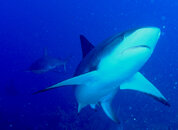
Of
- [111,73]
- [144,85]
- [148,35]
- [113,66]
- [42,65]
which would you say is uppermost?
[148,35]

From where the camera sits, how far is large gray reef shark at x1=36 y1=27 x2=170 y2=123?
2.94 metres

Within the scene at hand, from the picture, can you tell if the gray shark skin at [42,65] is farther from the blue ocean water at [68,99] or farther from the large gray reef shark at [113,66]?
the large gray reef shark at [113,66]

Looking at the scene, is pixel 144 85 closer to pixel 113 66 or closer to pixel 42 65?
pixel 113 66

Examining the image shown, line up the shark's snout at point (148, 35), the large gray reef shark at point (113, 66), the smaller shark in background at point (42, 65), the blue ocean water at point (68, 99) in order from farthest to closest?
the blue ocean water at point (68, 99), the smaller shark in background at point (42, 65), the large gray reef shark at point (113, 66), the shark's snout at point (148, 35)

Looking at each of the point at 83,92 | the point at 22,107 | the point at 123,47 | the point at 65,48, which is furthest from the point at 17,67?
the point at 123,47

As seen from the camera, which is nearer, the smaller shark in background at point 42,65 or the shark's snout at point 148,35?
the shark's snout at point 148,35

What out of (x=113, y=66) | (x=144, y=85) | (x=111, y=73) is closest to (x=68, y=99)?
(x=144, y=85)

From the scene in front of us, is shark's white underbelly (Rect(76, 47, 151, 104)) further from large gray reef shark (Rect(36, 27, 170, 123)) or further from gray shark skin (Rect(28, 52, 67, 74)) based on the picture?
gray shark skin (Rect(28, 52, 67, 74))

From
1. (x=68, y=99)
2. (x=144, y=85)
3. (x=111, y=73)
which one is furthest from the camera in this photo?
(x=68, y=99)

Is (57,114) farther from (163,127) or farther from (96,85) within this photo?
(96,85)

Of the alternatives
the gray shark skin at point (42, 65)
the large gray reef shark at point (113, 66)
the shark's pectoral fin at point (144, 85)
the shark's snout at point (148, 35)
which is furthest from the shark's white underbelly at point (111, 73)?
the gray shark skin at point (42, 65)

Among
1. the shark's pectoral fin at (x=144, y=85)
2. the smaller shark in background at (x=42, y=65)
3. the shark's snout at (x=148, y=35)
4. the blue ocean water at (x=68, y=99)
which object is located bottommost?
the blue ocean water at (x=68, y=99)

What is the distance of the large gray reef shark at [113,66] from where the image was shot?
2938 mm

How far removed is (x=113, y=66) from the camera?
3.46 meters
